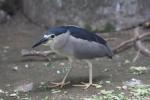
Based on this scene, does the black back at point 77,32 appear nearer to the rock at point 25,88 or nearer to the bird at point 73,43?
the bird at point 73,43

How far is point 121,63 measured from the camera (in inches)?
272

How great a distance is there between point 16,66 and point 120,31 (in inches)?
101

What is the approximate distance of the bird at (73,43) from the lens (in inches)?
218

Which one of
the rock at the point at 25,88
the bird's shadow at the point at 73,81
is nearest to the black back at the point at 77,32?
the bird's shadow at the point at 73,81

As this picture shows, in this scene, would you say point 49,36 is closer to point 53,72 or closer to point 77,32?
point 77,32

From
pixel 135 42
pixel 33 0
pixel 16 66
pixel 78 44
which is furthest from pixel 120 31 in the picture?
pixel 78 44

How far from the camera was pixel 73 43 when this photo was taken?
5.67 m

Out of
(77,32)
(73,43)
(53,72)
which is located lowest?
(53,72)

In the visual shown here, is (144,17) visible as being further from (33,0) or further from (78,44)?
(78,44)

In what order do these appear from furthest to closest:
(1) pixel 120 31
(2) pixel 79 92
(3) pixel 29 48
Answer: (1) pixel 120 31 → (3) pixel 29 48 → (2) pixel 79 92

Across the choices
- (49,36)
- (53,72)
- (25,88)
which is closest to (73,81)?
(53,72)

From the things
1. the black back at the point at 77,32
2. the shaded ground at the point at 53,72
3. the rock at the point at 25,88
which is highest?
the black back at the point at 77,32

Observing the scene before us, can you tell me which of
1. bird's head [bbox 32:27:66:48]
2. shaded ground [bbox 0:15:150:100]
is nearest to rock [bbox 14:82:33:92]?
shaded ground [bbox 0:15:150:100]

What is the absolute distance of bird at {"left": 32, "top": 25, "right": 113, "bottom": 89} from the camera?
554 centimetres
